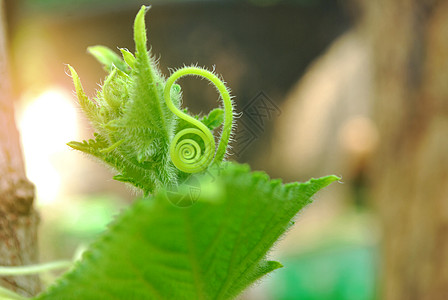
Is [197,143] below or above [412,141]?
below

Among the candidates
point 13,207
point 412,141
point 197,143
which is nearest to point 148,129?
point 197,143

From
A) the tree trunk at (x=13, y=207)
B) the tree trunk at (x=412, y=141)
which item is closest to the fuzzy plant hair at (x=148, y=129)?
the tree trunk at (x=13, y=207)

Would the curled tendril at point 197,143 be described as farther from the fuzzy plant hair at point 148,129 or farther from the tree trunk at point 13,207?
the tree trunk at point 13,207

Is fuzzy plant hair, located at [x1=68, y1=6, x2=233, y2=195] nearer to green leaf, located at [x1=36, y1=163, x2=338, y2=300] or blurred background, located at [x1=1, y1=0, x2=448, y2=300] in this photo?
green leaf, located at [x1=36, y1=163, x2=338, y2=300]

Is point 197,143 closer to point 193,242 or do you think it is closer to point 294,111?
point 193,242

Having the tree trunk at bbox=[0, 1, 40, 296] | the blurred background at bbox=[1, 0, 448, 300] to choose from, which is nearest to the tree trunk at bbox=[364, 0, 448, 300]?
the blurred background at bbox=[1, 0, 448, 300]

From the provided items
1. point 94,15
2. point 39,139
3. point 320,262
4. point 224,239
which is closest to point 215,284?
point 224,239
